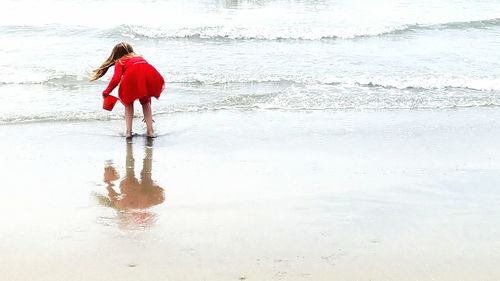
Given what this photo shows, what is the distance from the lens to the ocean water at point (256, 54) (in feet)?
34.4

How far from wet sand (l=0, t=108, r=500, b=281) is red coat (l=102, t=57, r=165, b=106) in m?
0.55

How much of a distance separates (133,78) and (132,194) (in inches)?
99.4

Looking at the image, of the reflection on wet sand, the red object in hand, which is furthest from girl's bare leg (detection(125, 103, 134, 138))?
the reflection on wet sand

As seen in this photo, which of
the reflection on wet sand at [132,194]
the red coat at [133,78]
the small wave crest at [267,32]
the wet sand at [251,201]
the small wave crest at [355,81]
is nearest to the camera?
the wet sand at [251,201]

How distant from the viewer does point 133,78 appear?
8086 mm

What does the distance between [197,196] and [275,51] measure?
10.3 m

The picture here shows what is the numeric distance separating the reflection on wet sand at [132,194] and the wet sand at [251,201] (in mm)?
18

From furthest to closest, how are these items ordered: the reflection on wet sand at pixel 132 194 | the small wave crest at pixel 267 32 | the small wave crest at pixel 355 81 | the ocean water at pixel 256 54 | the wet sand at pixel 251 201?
1. the small wave crest at pixel 267 32
2. the small wave crest at pixel 355 81
3. the ocean water at pixel 256 54
4. the reflection on wet sand at pixel 132 194
5. the wet sand at pixel 251 201

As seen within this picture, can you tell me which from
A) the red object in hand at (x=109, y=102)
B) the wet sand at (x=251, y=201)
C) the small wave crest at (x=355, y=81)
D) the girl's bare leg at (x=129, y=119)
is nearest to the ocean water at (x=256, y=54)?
the small wave crest at (x=355, y=81)

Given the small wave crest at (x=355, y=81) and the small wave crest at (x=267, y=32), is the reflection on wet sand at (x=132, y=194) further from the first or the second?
the small wave crest at (x=267, y=32)


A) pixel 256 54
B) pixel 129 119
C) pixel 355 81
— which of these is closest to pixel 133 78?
pixel 129 119

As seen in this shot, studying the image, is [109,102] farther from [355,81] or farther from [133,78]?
[355,81]

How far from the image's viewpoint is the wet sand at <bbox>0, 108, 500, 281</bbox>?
171 inches

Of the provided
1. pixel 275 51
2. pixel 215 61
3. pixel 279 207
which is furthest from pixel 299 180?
pixel 275 51
